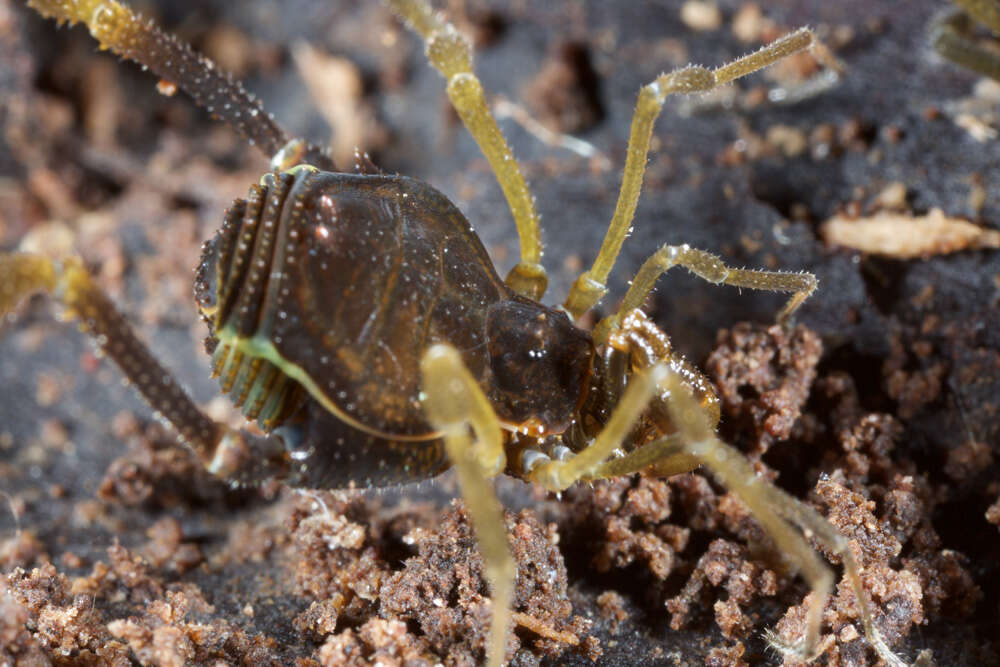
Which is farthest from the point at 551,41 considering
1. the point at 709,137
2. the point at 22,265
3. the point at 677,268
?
the point at 22,265

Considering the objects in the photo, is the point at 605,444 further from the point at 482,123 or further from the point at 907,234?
the point at 907,234

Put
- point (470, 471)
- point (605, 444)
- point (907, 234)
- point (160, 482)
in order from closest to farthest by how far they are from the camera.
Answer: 1. point (470, 471)
2. point (605, 444)
3. point (907, 234)
4. point (160, 482)

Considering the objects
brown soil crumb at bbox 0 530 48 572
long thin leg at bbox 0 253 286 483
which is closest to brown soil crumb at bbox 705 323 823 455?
long thin leg at bbox 0 253 286 483

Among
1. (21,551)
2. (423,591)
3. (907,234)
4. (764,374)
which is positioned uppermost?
(907,234)

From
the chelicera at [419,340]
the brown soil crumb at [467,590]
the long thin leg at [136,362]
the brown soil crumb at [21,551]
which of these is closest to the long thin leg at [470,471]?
the chelicera at [419,340]

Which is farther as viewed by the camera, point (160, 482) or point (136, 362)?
point (160, 482)

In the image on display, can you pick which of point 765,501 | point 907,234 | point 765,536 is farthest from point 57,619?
point 907,234

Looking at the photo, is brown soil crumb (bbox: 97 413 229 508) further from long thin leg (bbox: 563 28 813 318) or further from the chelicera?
long thin leg (bbox: 563 28 813 318)

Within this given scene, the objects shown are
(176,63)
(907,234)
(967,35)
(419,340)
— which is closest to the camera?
(419,340)
